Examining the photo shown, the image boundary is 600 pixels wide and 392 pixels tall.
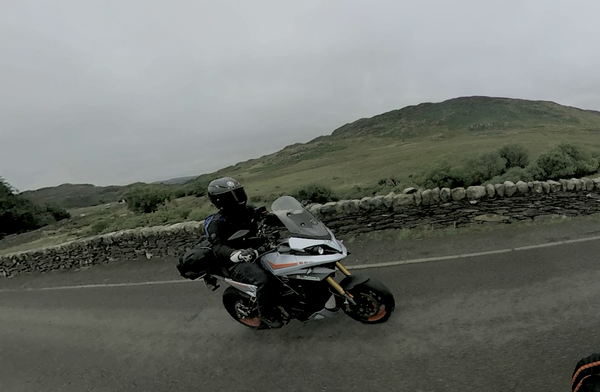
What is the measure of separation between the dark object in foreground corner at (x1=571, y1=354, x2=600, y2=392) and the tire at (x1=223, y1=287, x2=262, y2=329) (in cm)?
378

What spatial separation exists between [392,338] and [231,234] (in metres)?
2.38

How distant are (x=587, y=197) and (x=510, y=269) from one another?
3982mm

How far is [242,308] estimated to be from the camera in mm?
5016

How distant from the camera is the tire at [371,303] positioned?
4.20 m

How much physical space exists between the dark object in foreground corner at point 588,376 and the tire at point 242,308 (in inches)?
149

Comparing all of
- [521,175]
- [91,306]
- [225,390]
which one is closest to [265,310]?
[225,390]

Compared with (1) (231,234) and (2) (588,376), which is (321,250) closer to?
(1) (231,234)

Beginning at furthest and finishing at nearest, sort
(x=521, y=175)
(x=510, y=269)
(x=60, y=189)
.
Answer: (x=60, y=189) < (x=521, y=175) < (x=510, y=269)

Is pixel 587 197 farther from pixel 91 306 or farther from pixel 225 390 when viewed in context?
pixel 91 306

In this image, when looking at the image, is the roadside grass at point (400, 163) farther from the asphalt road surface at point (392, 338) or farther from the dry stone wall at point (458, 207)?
the asphalt road surface at point (392, 338)

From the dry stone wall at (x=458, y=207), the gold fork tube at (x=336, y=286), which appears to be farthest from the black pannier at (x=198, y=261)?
the dry stone wall at (x=458, y=207)

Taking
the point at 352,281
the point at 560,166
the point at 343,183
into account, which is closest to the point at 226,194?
the point at 352,281

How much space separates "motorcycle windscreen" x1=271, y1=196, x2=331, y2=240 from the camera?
4191 millimetres

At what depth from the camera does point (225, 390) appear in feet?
12.7
